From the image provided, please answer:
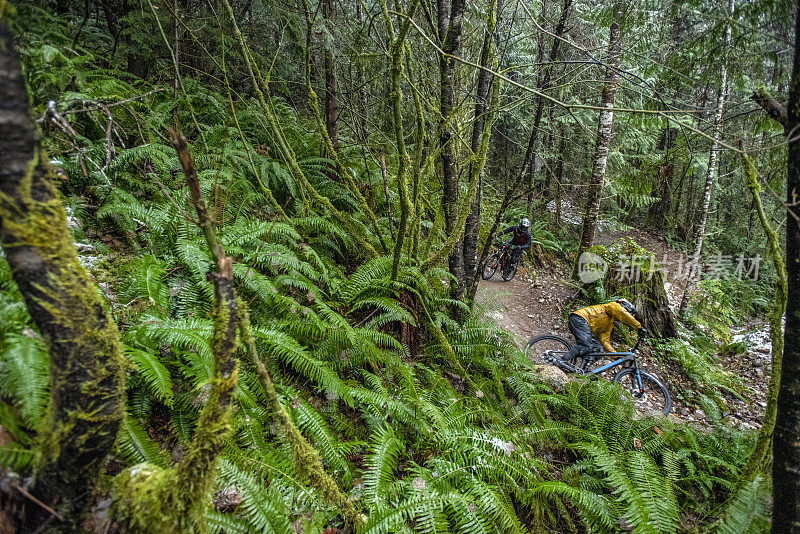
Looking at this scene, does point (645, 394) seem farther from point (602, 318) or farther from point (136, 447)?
point (136, 447)

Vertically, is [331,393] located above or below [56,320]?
below

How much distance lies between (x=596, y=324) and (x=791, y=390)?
213 inches

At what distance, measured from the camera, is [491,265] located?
1132cm

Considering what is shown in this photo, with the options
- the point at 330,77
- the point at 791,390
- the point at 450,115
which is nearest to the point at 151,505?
the point at 791,390

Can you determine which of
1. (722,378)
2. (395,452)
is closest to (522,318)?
(722,378)

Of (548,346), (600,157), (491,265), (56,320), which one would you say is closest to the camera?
(56,320)

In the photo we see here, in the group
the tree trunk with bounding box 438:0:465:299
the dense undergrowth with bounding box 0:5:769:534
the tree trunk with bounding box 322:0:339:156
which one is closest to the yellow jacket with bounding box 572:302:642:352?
the dense undergrowth with bounding box 0:5:769:534

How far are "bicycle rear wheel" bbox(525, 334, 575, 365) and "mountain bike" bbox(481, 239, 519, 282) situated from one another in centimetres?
295

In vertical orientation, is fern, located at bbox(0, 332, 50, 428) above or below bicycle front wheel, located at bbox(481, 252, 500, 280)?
above

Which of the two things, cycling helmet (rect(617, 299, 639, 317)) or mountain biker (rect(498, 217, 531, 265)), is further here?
mountain biker (rect(498, 217, 531, 265))

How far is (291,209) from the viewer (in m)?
6.32

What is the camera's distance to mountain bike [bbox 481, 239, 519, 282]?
10.9 meters

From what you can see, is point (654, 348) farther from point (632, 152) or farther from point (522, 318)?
point (632, 152)

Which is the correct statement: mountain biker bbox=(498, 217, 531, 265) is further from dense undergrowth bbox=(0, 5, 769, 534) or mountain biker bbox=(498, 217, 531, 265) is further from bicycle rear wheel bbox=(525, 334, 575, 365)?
dense undergrowth bbox=(0, 5, 769, 534)
